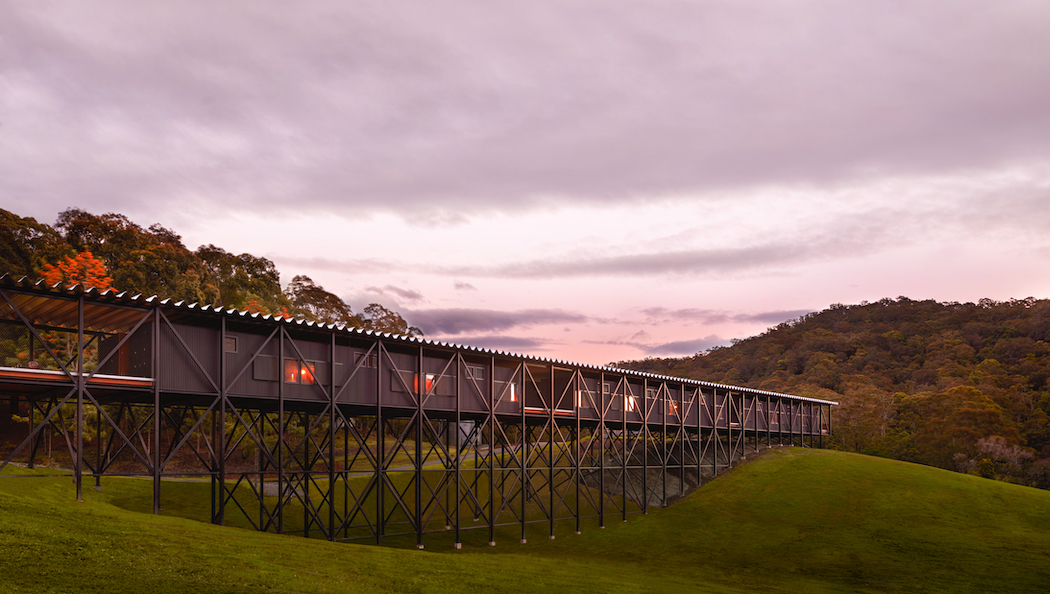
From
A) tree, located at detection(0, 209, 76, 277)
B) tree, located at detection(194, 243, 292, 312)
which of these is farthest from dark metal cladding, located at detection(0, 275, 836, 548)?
tree, located at detection(194, 243, 292, 312)

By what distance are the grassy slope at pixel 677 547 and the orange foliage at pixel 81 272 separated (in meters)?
22.0

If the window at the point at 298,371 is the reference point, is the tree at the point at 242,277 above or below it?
above

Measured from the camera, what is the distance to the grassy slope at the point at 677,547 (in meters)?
17.1

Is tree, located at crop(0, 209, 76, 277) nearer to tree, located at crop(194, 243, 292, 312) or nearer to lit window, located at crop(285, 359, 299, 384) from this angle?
tree, located at crop(194, 243, 292, 312)

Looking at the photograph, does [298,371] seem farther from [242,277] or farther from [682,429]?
[242,277]

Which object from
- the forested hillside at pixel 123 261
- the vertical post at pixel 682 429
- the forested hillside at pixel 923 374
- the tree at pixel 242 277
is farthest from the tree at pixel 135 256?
the forested hillside at pixel 923 374

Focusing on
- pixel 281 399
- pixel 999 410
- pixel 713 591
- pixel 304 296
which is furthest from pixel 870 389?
pixel 281 399

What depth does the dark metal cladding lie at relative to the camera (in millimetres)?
25922

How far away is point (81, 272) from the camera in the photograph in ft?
201

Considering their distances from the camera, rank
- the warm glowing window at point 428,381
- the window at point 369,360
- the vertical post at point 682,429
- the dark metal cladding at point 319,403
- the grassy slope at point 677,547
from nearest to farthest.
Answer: the grassy slope at point 677,547
the dark metal cladding at point 319,403
the window at point 369,360
the warm glowing window at point 428,381
the vertical post at point 682,429

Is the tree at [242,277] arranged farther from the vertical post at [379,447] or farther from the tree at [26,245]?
the vertical post at [379,447]

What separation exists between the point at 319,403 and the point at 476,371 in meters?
10.3

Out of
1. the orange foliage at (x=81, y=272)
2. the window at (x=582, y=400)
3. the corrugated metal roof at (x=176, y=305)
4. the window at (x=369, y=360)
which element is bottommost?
the window at (x=582, y=400)

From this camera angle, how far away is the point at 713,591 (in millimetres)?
29531
